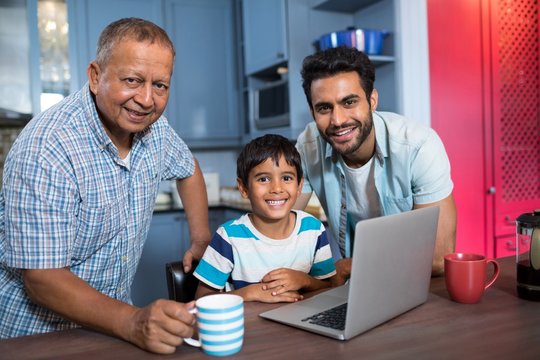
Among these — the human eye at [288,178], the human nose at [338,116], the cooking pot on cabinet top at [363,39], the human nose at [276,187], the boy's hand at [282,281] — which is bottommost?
the boy's hand at [282,281]

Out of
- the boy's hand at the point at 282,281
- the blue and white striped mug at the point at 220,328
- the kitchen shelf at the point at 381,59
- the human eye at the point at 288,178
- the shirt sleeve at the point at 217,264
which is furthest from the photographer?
the kitchen shelf at the point at 381,59

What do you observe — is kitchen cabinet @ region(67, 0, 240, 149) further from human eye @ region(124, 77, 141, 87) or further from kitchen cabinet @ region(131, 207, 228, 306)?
human eye @ region(124, 77, 141, 87)

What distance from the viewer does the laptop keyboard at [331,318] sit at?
993 millimetres

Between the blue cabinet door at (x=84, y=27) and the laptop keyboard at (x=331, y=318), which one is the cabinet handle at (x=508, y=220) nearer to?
the laptop keyboard at (x=331, y=318)

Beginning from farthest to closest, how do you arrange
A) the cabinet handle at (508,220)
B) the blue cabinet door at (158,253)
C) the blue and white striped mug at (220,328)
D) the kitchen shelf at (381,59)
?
the blue cabinet door at (158,253) < the cabinet handle at (508,220) < the kitchen shelf at (381,59) < the blue and white striped mug at (220,328)

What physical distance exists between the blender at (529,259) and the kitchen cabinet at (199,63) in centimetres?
322

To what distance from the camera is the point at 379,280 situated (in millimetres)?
985

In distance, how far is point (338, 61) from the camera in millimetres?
1613

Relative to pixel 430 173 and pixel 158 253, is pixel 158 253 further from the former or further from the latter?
pixel 430 173

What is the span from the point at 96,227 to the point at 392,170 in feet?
3.18


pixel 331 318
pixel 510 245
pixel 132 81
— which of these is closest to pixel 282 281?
pixel 331 318

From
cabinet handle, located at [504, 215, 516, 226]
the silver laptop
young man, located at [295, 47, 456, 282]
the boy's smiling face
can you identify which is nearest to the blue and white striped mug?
the silver laptop

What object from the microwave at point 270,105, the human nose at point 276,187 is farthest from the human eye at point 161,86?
the microwave at point 270,105

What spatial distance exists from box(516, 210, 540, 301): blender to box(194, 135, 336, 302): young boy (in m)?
0.49
